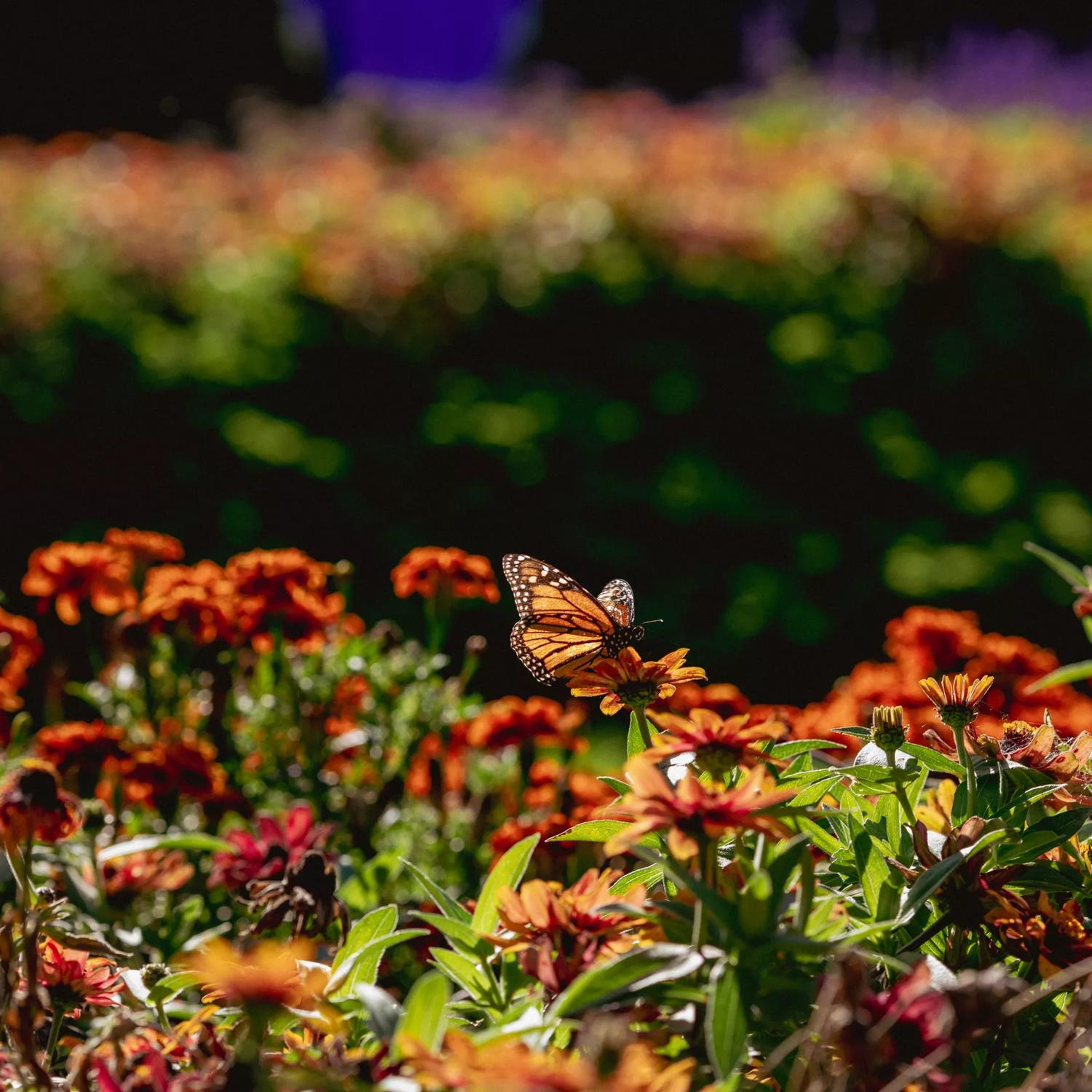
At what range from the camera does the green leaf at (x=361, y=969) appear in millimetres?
1066

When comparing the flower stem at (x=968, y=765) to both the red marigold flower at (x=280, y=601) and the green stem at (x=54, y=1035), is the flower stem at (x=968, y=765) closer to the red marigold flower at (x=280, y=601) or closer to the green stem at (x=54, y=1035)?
the green stem at (x=54, y=1035)

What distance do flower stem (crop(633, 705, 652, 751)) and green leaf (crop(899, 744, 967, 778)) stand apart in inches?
9.7

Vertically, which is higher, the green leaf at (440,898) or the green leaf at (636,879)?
the green leaf at (636,879)

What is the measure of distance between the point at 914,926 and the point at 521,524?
3.60 m

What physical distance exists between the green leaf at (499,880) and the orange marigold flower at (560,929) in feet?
0.28

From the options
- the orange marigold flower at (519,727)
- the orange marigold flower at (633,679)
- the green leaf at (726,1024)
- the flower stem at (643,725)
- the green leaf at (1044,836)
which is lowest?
the orange marigold flower at (519,727)

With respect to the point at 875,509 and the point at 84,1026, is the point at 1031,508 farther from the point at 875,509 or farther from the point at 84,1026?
the point at 84,1026

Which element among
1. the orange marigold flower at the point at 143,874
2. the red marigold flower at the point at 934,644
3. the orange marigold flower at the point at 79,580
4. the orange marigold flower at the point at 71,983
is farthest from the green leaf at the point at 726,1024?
the orange marigold flower at the point at 79,580

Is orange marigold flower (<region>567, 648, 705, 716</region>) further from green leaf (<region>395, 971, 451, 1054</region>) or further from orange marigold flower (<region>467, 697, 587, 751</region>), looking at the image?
orange marigold flower (<region>467, 697, 587, 751</region>)

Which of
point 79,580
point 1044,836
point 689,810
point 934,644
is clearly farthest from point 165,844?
point 934,644

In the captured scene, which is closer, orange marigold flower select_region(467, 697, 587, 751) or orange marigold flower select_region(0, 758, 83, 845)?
orange marigold flower select_region(0, 758, 83, 845)

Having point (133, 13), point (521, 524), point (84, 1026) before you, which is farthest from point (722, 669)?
point (133, 13)

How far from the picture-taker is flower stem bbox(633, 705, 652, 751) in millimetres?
1155

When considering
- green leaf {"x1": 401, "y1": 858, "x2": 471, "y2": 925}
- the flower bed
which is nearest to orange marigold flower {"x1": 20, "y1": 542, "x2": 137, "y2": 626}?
the flower bed
